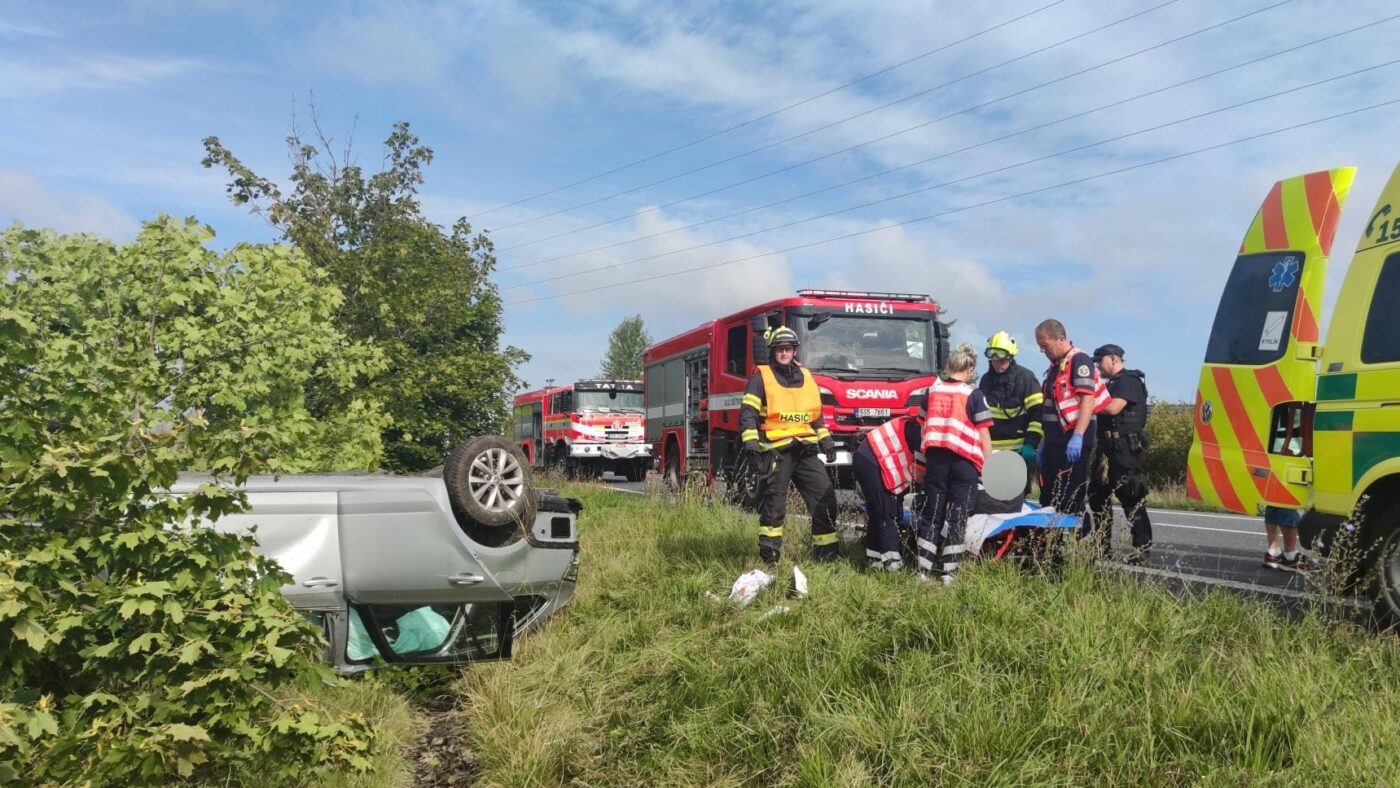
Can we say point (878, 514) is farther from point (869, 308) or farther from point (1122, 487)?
point (869, 308)

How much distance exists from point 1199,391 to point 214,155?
48.5 ft

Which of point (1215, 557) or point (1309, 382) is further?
point (1215, 557)

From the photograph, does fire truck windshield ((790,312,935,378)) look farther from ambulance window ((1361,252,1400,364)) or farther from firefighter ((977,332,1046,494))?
ambulance window ((1361,252,1400,364))

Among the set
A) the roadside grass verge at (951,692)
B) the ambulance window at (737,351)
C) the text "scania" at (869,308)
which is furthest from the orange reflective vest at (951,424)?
the ambulance window at (737,351)

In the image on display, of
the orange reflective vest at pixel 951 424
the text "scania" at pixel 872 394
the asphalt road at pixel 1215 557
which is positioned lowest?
→ the asphalt road at pixel 1215 557

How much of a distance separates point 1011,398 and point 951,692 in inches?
167

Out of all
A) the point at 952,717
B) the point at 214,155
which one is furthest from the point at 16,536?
the point at 214,155

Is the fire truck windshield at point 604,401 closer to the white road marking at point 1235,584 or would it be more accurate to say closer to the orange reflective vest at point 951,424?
the white road marking at point 1235,584

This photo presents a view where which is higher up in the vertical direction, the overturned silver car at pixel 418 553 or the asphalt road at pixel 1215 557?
the overturned silver car at pixel 418 553

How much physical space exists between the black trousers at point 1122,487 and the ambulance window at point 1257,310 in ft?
3.20

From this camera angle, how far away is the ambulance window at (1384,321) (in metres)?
4.50

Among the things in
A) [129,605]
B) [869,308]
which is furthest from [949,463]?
[869,308]

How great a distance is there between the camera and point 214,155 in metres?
15.8

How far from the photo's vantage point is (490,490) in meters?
4.62
